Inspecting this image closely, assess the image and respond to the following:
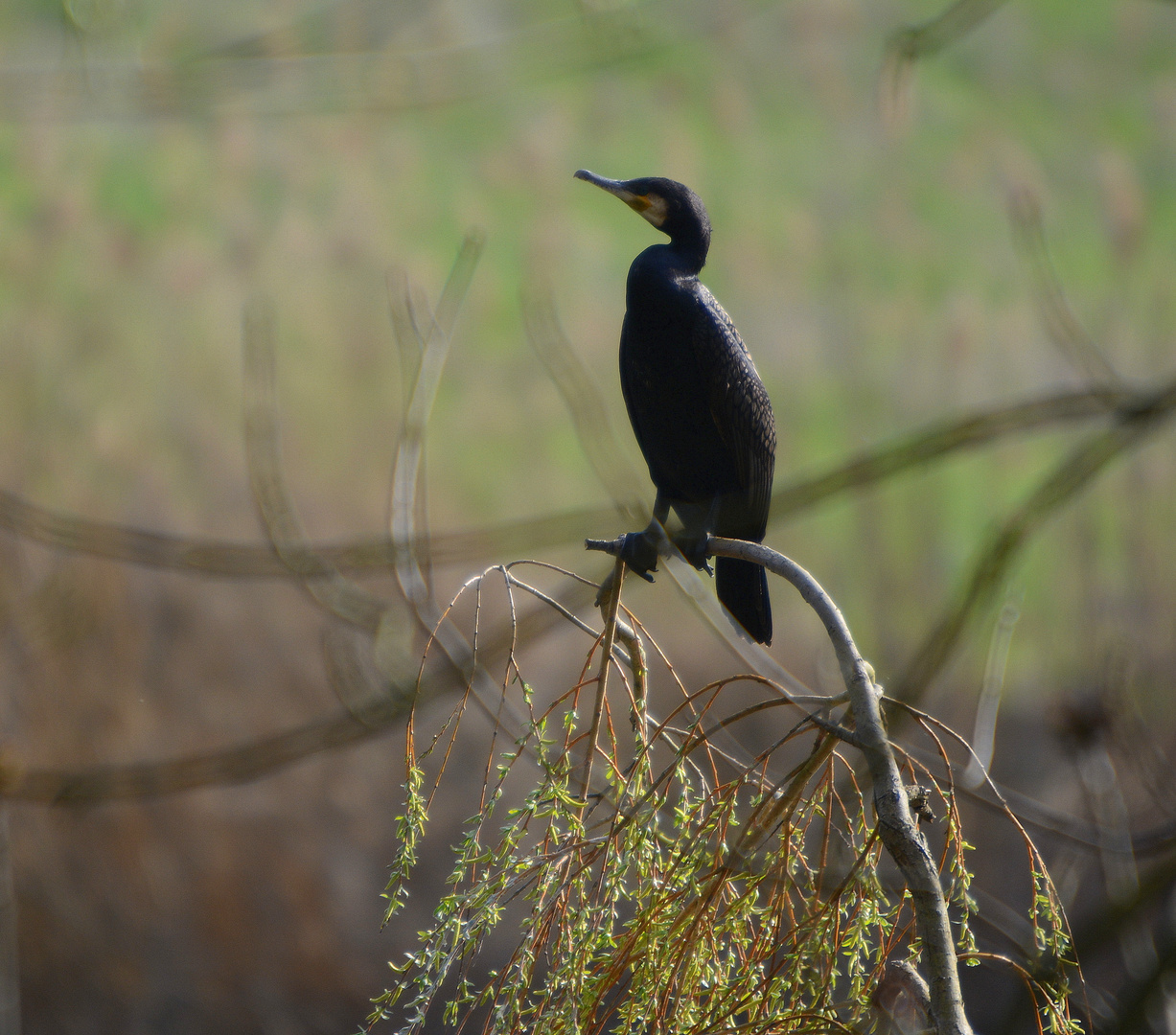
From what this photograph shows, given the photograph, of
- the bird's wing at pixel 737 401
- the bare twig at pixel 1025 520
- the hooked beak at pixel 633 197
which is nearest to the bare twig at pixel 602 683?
the bare twig at pixel 1025 520

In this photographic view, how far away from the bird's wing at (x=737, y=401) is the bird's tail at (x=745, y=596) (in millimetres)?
91

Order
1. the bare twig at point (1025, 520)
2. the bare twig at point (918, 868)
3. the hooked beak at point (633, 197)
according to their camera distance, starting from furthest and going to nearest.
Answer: the hooked beak at point (633, 197)
the bare twig at point (918, 868)
the bare twig at point (1025, 520)

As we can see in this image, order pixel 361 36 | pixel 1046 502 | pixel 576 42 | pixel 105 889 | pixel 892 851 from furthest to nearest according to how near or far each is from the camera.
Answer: pixel 105 889, pixel 361 36, pixel 576 42, pixel 892 851, pixel 1046 502

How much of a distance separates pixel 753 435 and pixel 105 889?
353 cm

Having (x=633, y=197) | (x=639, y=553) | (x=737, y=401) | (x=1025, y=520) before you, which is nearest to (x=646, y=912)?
(x=1025, y=520)

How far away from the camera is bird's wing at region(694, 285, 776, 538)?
59.3 inches

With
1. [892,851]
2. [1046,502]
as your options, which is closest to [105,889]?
[892,851]

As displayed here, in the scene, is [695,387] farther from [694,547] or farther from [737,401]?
[694,547]

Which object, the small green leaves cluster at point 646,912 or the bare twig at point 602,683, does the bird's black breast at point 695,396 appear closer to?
the bare twig at point 602,683

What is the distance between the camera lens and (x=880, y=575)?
13.2 feet

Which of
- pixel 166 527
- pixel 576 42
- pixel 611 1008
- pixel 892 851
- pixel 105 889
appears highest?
pixel 576 42

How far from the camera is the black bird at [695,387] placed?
4.90 feet

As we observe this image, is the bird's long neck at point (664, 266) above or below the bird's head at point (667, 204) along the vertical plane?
below

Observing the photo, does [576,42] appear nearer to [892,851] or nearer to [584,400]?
[584,400]
